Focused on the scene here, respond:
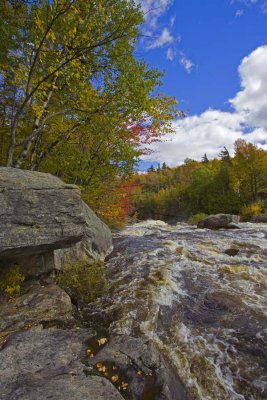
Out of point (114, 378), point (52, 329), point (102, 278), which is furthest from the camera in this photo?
point (102, 278)

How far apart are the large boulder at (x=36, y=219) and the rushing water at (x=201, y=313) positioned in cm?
196

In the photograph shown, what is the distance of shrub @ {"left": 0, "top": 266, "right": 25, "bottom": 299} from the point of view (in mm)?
5520

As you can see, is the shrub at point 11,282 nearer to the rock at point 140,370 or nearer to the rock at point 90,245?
the rock at point 90,245

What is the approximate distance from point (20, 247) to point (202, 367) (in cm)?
384

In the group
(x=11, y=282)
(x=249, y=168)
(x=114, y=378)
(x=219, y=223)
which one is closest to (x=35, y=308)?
(x=11, y=282)

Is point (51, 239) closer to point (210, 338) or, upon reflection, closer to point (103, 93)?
point (210, 338)

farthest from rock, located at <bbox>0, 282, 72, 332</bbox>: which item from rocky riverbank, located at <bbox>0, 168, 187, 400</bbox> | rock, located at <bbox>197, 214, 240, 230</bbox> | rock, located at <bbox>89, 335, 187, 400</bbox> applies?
rock, located at <bbox>197, 214, 240, 230</bbox>

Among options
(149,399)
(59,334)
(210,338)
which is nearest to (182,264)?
(210,338)

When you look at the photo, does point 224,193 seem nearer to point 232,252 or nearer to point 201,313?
point 232,252

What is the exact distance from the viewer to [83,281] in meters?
6.64

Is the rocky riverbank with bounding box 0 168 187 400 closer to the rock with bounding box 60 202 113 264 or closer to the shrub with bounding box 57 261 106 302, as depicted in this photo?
the shrub with bounding box 57 261 106 302

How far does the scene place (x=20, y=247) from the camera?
4867mm

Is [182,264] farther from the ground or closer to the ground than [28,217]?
closer to the ground

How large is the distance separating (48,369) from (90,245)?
5.65m
